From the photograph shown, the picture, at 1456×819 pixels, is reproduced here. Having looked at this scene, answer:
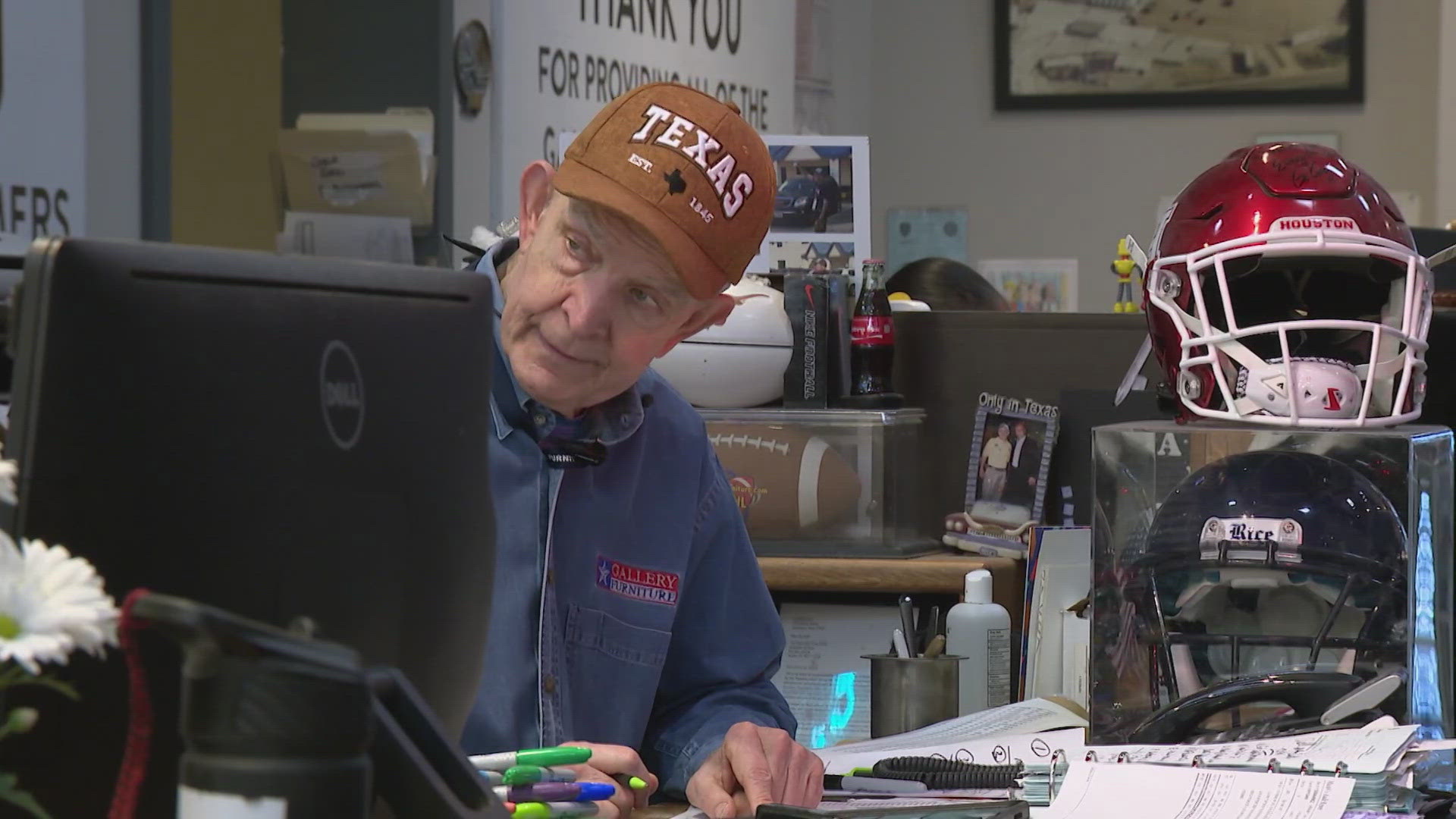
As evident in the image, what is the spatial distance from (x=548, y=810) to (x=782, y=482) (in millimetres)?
1322

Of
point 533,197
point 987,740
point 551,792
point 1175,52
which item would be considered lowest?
point 987,740

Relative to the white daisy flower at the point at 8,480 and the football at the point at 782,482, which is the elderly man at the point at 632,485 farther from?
the white daisy flower at the point at 8,480

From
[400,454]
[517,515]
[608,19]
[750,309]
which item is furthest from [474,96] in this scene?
[400,454]

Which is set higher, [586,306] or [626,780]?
[586,306]

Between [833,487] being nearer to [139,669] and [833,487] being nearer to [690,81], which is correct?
[139,669]

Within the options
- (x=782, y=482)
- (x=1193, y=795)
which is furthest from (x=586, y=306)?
(x=782, y=482)

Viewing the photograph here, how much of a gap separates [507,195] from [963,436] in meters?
1.63

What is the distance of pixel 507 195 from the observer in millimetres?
3793

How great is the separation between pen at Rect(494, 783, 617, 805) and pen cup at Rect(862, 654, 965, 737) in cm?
80

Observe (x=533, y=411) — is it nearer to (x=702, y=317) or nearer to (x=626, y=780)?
(x=702, y=317)

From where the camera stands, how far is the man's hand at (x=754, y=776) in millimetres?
1352

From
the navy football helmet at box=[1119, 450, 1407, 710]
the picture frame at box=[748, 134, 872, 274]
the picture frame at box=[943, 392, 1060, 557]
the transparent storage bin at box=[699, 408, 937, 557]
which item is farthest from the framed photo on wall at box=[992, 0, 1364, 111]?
the navy football helmet at box=[1119, 450, 1407, 710]

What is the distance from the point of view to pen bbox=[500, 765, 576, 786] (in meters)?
1.05

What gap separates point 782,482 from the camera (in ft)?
7.57
